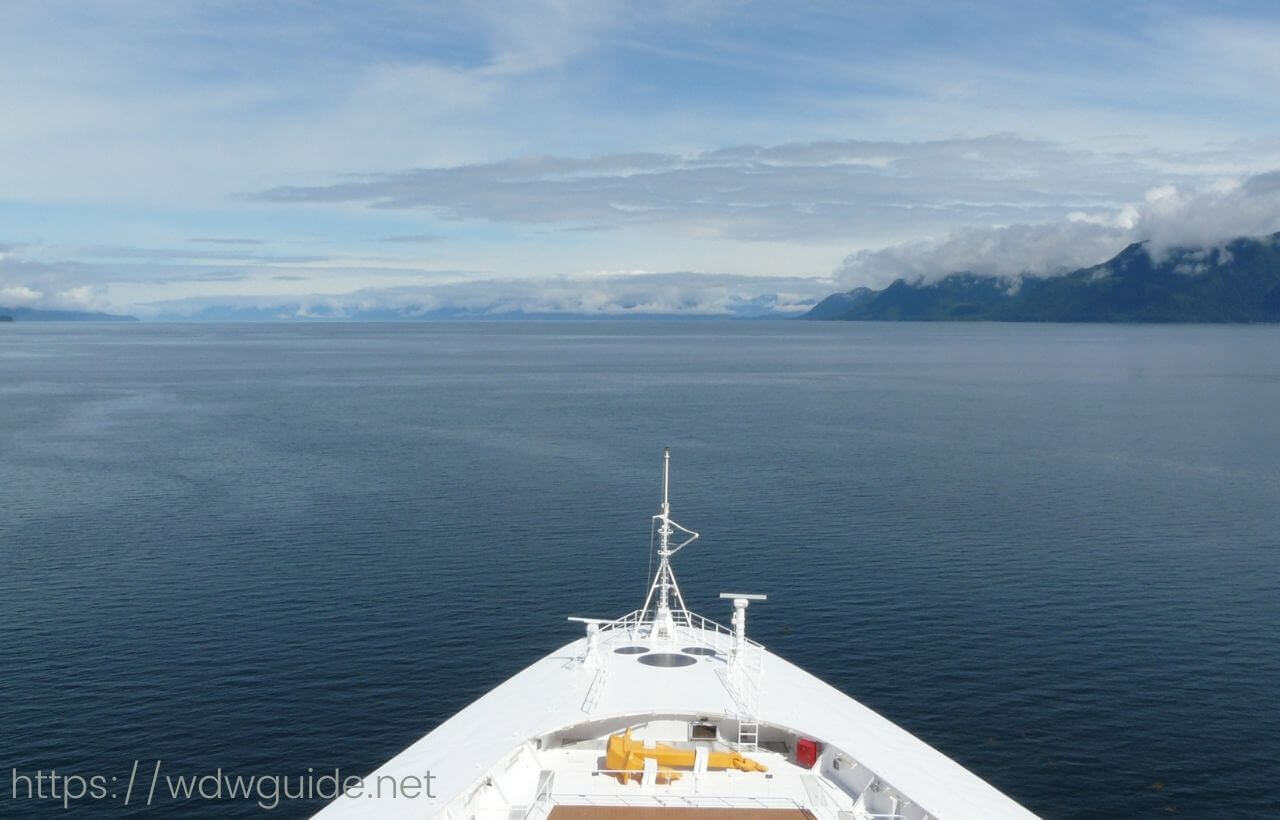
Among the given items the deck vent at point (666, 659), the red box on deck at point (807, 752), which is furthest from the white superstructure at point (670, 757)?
the deck vent at point (666, 659)

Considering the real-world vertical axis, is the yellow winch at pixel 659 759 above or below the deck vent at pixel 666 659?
below

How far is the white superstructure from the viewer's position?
32.9m

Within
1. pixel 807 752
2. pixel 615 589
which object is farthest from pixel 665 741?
pixel 615 589

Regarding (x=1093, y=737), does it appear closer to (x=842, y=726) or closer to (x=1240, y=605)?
(x=842, y=726)

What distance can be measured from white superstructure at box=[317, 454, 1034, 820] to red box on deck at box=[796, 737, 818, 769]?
5 centimetres

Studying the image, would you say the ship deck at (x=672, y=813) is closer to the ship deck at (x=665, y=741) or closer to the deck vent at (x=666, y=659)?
the ship deck at (x=665, y=741)

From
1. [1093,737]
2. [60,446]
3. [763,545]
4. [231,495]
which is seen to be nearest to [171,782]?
[1093,737]

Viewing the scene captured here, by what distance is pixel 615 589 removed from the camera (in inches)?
3024

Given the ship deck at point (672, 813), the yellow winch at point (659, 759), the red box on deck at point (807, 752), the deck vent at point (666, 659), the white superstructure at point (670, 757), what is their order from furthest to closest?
1. the deck vent at point (666, 659)
2. the red box on deck at point (807, 752)
3. the yellow winch at point (659, 759)
4. the white superstructure at point (670, 757)
5. the ship deck at point (672, 813)

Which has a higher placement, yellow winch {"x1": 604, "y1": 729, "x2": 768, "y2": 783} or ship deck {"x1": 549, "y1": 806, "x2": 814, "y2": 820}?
yellow winch {"x1": 604, "y1": 729, "x2": 768, "y2": 783}

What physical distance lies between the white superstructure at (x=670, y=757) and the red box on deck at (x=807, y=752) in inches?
1.8

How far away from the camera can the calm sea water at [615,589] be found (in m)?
52.2

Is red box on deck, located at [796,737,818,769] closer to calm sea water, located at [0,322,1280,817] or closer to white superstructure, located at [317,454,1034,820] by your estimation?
white superstructure, located at [317,454,1034,820]

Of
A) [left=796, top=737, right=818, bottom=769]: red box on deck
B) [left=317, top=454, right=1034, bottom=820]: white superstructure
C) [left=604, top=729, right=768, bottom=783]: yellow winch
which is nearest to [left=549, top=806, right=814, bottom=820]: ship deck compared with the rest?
[left=317, top=454, right=1034, bottom=820]: white superstructure
